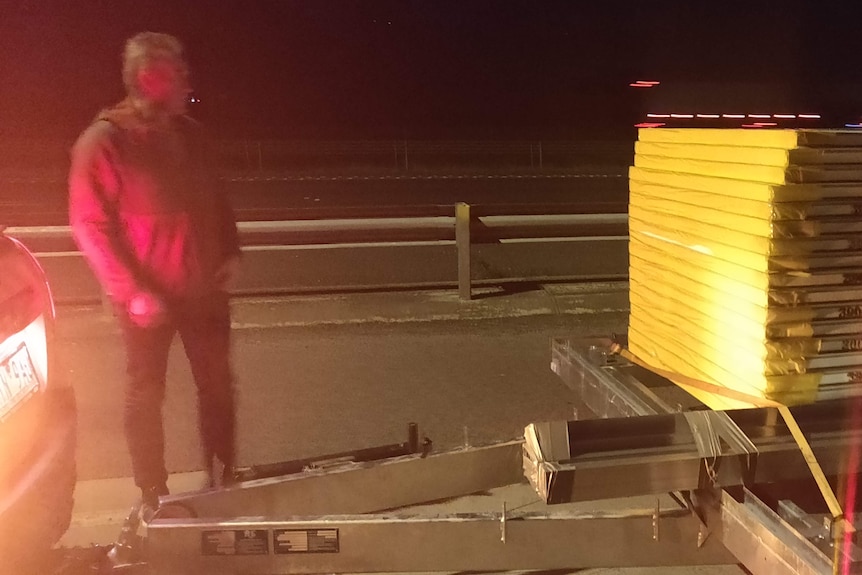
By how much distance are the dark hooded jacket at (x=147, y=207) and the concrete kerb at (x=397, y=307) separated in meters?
3.64

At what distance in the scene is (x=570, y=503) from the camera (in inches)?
114

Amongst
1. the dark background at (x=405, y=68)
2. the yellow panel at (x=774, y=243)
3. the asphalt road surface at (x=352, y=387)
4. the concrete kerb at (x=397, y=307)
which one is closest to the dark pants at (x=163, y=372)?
the asphalt road surface at (x=352, y=387)

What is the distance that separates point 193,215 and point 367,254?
748 cm

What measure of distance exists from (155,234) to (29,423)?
3.29 feet

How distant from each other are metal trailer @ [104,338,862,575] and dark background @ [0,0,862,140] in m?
34.9

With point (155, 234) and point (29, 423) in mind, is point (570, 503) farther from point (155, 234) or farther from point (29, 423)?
point (155, 234)

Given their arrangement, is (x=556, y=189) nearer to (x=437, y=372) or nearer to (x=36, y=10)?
(x=437, y=372)

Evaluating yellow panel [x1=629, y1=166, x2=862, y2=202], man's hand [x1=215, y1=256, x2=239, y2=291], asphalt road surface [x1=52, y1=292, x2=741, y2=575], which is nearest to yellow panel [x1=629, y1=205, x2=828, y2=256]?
yellow panel [x1=629, y1=166, x2=862, y2=202]

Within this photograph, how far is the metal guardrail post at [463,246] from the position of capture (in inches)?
311

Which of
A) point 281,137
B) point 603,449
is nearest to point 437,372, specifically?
point 603,449

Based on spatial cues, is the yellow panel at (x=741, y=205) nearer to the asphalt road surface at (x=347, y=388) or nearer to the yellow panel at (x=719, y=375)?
the yellow panel at (x=719, y=375)

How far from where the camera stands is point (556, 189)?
2155 centimetres

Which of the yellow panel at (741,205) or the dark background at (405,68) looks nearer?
the yellow panel at (741,205)

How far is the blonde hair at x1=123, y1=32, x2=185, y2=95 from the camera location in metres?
3.40
